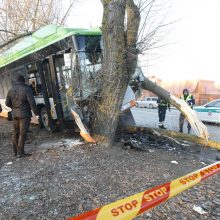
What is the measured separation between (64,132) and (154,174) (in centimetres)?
445

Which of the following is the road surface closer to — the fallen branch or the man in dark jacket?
the fallen branch

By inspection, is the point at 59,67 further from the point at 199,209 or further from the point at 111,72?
the point at 199,209

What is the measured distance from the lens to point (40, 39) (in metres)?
9.75

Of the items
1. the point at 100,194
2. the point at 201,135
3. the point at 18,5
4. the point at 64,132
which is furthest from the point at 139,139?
the point at 18,5

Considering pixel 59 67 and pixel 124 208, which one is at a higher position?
pixel 59 67

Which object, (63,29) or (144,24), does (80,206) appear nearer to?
(144,24)

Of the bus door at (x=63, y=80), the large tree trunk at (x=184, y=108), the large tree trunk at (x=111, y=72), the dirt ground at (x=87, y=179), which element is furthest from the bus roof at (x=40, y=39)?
the dirt ground at (x=87, y=179)

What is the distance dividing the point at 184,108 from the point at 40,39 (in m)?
5.27

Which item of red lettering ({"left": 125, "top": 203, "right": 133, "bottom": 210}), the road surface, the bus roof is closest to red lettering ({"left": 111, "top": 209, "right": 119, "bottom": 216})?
red lettering ({"left": 125, "top": 203, "right": 133, "bottom": 210})

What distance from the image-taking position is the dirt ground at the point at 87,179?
158 inches

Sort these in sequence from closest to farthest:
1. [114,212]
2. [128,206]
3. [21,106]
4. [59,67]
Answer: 1. [114,212]
2. [128,206]
3. [21,106]
4. [59,67]

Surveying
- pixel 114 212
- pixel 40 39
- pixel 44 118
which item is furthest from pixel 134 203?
pixel 40 39

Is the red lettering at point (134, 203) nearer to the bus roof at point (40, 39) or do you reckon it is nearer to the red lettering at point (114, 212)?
the red lettering at point (114, 212)

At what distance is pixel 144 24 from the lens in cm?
667
